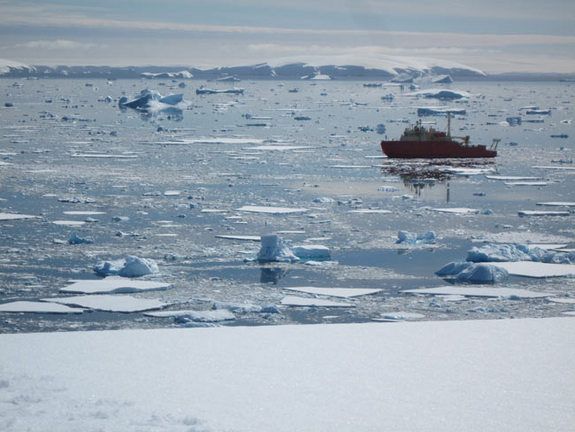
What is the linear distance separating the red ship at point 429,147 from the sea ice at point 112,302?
14.9 m

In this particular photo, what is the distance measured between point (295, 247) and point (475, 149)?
1333cm

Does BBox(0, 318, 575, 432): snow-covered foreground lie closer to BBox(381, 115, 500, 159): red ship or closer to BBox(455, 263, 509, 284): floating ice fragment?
BBox(455, 263, 509, 284): floating ice fragment

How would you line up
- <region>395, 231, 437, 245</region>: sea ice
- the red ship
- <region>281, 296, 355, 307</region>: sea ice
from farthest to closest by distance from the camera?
the red ship < <region>395, 231, 437, 245</region>: sea ice < <region>281, 296, 355, 307</region>: sea ice

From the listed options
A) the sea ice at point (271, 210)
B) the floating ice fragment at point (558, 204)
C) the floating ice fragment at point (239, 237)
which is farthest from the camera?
the floating ice fragment at point (558, 204)

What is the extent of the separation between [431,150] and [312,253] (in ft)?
46.4

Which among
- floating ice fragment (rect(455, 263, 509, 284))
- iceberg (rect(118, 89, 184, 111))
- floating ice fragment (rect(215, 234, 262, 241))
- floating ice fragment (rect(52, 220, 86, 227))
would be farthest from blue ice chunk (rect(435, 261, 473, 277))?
iceberg (rect(118, 89, 184, 111))

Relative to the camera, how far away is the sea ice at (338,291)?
8047 millimetres

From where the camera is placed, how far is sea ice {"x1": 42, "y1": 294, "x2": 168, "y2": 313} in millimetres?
7445

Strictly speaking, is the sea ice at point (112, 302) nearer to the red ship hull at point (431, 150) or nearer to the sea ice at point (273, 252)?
the sea ice at point (273, 252)

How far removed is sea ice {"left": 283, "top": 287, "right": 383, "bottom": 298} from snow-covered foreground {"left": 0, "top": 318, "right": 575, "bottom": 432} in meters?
1.53

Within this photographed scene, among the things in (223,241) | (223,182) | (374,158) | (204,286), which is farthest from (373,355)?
(374,158)

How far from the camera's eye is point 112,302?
765cm

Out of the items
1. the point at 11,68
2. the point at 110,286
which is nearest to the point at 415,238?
the point at 110,286

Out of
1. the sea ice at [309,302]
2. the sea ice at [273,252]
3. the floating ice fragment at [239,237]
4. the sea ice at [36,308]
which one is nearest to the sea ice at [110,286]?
the sea ice at [36,308]
